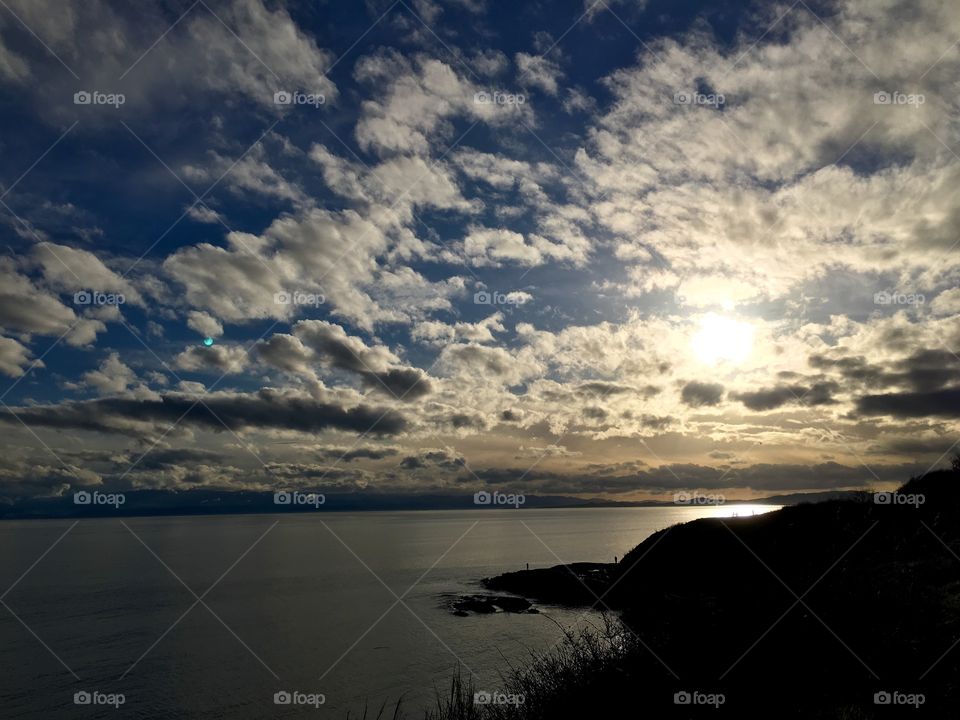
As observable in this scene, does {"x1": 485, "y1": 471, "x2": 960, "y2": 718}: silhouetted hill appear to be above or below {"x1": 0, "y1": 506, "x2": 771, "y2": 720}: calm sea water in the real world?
above

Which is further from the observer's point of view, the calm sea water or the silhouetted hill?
the calm sea water

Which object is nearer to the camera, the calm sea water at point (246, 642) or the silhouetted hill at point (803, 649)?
the silhouetted hill at point (803, 649)

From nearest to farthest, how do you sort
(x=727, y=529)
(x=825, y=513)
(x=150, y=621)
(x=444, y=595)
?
(x=825, y=513) < (x=727, y=529) < (x=150, y=621) < (x=444, y=595)

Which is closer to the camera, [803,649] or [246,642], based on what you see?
[803,649]

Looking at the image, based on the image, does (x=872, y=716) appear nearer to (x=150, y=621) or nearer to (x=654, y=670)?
(x=654, y=670)

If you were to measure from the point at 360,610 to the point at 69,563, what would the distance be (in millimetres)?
102415

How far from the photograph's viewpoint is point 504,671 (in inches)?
1369

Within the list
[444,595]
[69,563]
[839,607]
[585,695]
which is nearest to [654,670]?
[585,695]

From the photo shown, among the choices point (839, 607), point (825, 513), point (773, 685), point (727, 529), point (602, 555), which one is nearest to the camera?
point (773, 685)

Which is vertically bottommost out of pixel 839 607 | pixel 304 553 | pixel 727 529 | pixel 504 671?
pixel 304 553

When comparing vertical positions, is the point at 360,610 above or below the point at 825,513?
below

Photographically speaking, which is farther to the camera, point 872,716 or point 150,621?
point 150,621

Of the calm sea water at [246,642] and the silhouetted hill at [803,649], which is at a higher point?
the silhouetted hill at [803,649]

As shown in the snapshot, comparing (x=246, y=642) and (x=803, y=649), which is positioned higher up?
(x=803, y=649)
